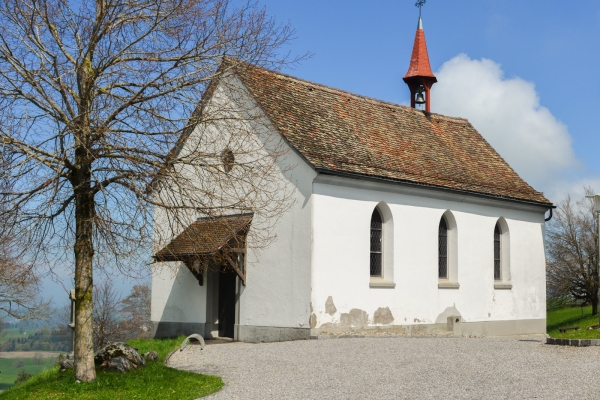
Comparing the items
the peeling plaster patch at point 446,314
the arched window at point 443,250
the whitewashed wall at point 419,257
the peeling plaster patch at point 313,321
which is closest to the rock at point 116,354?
the peeling plaster patch at point 313,321

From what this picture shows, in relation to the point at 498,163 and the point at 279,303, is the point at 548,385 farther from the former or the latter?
the point at 498,163

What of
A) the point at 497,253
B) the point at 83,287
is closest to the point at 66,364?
the point at 83,287

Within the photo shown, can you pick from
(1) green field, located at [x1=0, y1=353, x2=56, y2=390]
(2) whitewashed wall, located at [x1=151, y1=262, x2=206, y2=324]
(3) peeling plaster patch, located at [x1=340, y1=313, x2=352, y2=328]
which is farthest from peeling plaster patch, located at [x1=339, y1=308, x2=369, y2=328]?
(1) green field, located at [x1=0, y1=353, x2=56, y2=390]

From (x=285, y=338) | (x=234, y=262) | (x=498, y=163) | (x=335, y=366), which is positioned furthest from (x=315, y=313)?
(x=498, y=163)

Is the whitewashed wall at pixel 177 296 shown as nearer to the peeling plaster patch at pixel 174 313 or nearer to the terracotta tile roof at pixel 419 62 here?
the peeling plaster patch at pixel 174 313

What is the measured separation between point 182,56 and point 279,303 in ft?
30.2

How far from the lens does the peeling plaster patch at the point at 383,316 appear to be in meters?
20.1

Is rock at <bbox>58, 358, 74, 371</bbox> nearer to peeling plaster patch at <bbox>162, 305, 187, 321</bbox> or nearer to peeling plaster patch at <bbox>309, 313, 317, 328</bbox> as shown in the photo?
peeling plaster patch at <bbox>309, 313, 317, 328</bbox>

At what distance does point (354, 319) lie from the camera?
768 inches

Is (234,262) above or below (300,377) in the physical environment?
above

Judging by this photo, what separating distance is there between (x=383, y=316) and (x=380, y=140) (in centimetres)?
583

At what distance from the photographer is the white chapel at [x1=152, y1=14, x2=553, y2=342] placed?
19109mm

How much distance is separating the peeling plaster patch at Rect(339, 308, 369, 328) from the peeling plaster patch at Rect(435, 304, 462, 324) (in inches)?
129

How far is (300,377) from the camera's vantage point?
12336mm
